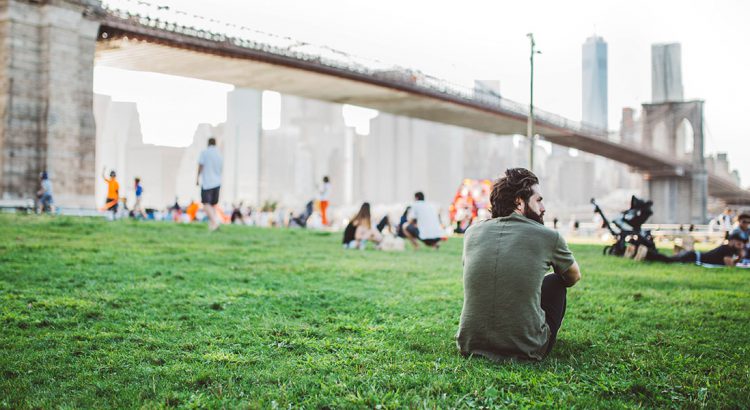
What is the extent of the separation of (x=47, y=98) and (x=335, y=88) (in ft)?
44.9

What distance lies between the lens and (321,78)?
26.2 m

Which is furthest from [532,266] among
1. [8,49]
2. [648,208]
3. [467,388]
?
[8,49]

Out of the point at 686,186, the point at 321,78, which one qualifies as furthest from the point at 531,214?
the point at 686,186

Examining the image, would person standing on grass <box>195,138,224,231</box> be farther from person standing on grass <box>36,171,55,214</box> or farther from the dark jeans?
the dark jeans

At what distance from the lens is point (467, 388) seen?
8.14ft

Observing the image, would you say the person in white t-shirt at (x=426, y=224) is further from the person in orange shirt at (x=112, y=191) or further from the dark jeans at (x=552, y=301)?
the dark jeans at (x=552, y=301)

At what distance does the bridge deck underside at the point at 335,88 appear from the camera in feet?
70.1

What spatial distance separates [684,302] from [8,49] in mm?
16979

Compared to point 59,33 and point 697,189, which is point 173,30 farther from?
point 697,189

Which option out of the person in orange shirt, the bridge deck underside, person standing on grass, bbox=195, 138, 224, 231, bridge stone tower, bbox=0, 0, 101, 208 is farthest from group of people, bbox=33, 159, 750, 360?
the bridge deck underside

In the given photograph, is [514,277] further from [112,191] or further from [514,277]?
[112,191]

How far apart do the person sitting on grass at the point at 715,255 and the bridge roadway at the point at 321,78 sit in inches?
618

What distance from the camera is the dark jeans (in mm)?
2973

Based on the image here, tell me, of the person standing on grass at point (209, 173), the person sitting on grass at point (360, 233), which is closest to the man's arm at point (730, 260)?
the person sitting on grass at point (360, 233)
